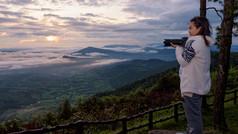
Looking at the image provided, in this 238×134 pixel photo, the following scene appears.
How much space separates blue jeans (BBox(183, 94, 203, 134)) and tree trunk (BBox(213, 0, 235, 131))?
7.94 ft

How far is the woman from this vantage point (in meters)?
3.39

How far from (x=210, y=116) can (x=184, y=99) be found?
15.7 ft

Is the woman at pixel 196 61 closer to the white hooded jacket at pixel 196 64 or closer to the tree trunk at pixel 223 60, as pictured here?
the white hooded jacket at pixel 196 64

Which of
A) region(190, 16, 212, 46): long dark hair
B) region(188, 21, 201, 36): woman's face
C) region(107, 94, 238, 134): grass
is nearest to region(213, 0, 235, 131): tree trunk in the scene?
region(107, 94, 238, 134): grass

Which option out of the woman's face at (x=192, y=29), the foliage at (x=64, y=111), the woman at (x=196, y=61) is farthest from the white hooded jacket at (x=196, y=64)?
the foliage at (x=64, y=111)

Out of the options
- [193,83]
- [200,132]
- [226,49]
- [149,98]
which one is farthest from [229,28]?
[149,98]

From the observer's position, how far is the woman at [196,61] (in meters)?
3.39

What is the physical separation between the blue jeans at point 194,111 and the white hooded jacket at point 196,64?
0.19 metres

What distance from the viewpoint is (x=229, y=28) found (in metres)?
5.30

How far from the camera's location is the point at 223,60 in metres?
5.43

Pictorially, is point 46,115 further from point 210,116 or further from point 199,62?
point 199,62

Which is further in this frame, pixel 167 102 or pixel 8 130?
pixel 167 102

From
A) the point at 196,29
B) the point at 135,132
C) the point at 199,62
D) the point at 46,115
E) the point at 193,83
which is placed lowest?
the point at 46,115

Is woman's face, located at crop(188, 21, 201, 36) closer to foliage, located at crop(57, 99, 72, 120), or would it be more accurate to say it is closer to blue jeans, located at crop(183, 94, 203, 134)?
blue jeans, located at crop(183, 94, 203, 134)
